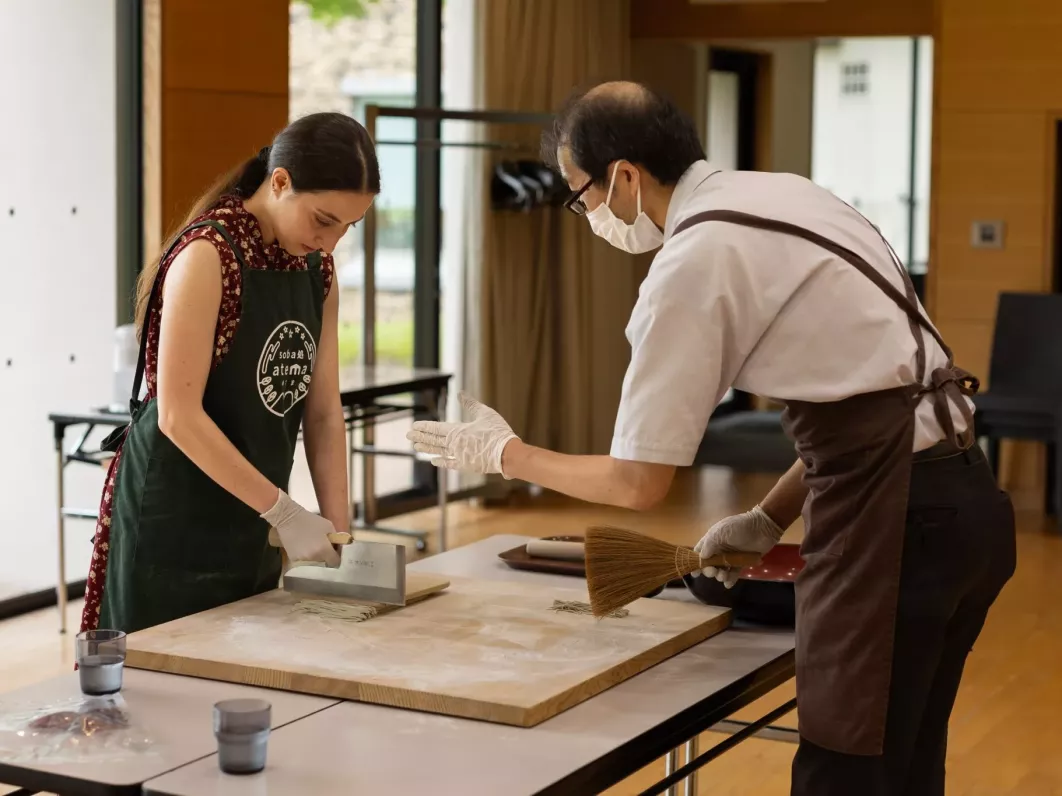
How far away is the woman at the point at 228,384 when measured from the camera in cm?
215

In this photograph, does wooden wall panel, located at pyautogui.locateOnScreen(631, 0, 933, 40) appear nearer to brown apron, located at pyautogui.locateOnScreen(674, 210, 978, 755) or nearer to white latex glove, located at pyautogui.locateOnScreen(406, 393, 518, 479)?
white latex glove, located at pyautogui.locateOnScreen(406, 393, 518, 479)

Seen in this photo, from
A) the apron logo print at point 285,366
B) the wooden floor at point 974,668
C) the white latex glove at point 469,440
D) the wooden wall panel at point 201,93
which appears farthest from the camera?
the wooden wall panel at point 201,93

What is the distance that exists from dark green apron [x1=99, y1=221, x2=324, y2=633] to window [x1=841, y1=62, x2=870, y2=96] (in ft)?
30.3

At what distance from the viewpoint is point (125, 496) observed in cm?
229

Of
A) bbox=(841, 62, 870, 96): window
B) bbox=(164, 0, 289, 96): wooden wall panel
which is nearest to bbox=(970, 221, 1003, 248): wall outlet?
bbox=(164, 0, 289, 96): wooden wall panel

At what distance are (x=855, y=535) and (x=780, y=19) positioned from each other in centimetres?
614

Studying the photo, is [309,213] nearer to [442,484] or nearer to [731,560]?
[731,560]

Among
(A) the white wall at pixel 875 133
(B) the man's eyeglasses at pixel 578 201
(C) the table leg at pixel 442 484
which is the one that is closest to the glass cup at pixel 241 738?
(B) the man's eyeglasses at pixel 578 201

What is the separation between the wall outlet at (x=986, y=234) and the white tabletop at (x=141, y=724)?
226 inches

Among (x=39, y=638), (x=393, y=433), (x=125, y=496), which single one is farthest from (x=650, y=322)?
(x=393, y=433)

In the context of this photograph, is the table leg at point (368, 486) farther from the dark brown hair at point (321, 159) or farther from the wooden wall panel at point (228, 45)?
the dark brown hair at point (321, 159)

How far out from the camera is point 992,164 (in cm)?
688

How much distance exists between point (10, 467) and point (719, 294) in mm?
3651

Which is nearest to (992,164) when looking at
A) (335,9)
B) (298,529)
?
(335,9)
